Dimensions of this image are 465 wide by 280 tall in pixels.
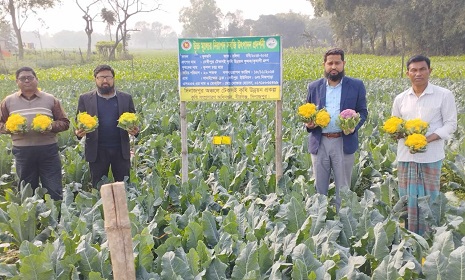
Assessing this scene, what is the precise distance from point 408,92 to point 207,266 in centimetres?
237

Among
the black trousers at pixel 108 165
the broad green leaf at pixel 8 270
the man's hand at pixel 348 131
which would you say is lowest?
the broad green leaf at pixel 8 270

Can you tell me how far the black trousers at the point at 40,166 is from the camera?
15.7 ft

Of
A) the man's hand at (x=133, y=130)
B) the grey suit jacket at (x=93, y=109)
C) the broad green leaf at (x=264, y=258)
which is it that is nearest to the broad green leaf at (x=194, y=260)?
the broad green leaf at (x=264, y=258)

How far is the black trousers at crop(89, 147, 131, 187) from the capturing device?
16.7ft

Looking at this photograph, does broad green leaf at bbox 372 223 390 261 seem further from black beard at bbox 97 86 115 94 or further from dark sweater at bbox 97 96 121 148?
black beard at bbox 97 86 115 94

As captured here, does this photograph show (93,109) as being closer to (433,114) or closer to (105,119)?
(105,119)

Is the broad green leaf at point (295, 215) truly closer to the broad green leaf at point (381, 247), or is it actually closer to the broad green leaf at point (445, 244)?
the broad green leaf at point (381, 247)

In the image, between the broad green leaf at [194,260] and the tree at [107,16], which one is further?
the tree at [107,16]

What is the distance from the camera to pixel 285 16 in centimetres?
9025

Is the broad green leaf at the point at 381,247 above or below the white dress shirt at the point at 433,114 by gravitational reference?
below

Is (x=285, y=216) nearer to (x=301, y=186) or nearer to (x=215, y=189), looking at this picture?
(x=301, y=186)

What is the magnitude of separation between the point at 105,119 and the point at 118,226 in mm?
2951

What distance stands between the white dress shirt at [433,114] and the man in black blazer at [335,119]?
0.49 m

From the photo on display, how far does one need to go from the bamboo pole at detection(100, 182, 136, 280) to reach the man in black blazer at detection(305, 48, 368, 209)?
2451mm
